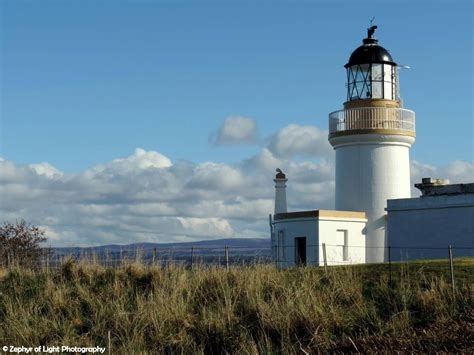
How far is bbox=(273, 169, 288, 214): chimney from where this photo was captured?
3488 cm

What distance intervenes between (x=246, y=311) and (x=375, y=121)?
56.1 feet

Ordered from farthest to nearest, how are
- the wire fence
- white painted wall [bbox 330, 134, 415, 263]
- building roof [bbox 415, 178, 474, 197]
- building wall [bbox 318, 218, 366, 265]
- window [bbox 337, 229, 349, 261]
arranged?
white painted wall [bbox 330, 134, 415, 263]
window [bbox 337, 229, 349, 261]
building wall [bbox 318, 218, 366, 265]
building roof [bbox 415, 178, 474, 197]
the wire fence

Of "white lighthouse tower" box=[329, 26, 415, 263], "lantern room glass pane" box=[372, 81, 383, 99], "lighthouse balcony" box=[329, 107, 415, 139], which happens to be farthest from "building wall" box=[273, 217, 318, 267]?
"lantern room glass pane" box=[372, 81, 383, 99]

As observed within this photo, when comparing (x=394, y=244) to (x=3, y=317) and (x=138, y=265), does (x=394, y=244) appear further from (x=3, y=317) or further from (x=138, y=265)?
(x=3, y=317)

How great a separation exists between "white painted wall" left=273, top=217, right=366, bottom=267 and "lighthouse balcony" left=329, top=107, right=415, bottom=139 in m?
3.61

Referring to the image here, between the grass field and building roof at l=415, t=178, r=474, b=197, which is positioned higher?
building roof at l=415, t=178, r=474, b=197

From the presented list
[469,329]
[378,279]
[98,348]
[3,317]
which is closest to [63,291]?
[3,317]

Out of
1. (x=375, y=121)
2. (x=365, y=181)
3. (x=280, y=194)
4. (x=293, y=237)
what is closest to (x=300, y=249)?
(x=293, y=237)

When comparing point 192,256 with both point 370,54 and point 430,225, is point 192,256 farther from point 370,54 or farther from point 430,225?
point 370,54

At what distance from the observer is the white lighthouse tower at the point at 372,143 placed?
31.0 metres

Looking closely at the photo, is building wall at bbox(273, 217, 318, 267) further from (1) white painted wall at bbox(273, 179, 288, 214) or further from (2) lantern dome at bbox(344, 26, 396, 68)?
(2) lantern dome at bbox(344, 26, 396, 68)

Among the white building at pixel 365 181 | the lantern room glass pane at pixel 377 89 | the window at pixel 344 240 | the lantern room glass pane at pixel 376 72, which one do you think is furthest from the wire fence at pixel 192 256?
the lantern room glass pane at pixel 376 72

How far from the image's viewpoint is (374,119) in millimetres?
31125

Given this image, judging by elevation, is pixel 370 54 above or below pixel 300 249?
above
